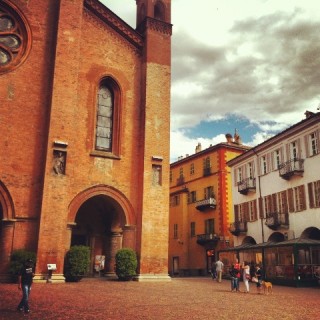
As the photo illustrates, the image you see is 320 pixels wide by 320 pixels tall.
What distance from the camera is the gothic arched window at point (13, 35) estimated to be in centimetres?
1823

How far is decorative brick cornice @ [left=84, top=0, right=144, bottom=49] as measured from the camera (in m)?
20.6

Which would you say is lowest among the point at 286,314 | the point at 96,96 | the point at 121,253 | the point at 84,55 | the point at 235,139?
the point at 286,314

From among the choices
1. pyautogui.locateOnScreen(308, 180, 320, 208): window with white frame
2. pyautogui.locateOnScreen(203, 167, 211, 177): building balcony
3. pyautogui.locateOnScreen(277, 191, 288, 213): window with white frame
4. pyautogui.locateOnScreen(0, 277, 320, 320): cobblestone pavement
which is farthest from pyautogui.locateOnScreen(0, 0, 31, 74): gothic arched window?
pyautogui.locateOnScreen(203, 167, 211, 177): building balcony

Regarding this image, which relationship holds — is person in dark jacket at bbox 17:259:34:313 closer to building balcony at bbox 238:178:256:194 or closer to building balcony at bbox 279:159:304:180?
building balcony at bbox 279:159:304:180

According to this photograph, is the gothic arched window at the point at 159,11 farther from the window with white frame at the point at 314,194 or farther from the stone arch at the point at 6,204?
the window with white frame at the point at 314,194

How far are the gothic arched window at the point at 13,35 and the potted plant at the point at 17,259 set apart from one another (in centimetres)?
857

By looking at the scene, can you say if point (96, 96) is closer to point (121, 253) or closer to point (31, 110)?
point (31, 110)

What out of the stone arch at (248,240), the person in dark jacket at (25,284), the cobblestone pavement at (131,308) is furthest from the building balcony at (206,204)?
the person in dark jacket at (25,284)

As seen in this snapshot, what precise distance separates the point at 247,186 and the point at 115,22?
684 inches

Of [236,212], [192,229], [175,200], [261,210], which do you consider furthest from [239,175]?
[175,200]

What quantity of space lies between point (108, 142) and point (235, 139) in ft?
82.0

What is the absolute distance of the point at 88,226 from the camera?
2211cm

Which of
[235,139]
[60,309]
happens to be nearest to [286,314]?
[60,309]

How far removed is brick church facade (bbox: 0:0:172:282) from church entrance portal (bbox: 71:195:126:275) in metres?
0.06
